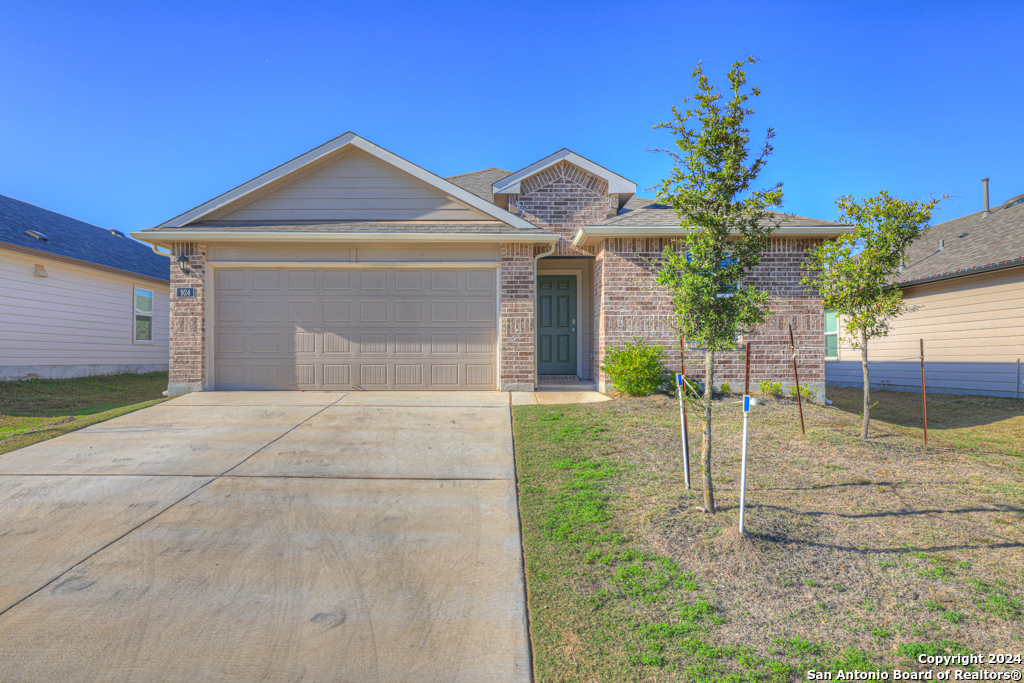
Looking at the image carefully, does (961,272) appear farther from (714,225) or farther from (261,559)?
(261,559)

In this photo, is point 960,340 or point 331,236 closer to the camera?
point 331,236

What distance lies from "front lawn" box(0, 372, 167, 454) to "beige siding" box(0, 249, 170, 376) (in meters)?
0.63

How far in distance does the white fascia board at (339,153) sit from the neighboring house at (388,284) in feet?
0.09

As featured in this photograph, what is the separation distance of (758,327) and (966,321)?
6.30 meters

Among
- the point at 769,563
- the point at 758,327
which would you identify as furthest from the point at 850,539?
the point at 758,327

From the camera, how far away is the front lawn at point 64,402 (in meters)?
7.51

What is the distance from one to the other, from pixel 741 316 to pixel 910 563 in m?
2.13

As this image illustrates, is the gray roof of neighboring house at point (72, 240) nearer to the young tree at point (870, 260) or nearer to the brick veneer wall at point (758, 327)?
the brick veneer wall at point (758, 327)

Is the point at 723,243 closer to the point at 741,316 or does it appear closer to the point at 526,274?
the point at 741,316

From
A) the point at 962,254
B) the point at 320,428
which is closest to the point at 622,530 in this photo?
the point at 320,428

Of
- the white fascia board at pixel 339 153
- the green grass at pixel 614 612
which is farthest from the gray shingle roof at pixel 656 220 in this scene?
the green grass at pixel 614 612

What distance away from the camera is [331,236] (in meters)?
10.2

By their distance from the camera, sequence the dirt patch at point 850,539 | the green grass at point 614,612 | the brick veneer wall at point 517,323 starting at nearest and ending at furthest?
the green grass at point 614,612 < the dirt patch at point 850,539 < the brick veneer wall at point 517,323

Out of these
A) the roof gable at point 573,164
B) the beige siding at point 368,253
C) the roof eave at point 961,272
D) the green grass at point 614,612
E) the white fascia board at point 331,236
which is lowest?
the green grass at point 614,612
